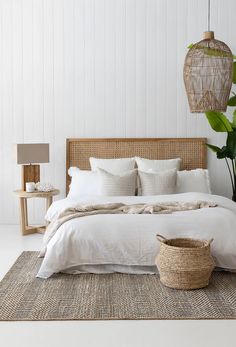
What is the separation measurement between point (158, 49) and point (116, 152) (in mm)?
1411

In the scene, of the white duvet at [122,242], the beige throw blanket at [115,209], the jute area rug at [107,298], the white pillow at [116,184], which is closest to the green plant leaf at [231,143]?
the white pillow at [116,184]

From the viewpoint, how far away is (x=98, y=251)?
443 centimetres

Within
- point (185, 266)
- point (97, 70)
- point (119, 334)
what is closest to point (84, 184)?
point (97, 70)

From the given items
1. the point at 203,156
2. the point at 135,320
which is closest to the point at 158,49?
the point at 203,156

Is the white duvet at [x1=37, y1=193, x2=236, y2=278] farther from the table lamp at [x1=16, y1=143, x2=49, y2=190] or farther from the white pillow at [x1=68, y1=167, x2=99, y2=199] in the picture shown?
the table lamp at [x1=16, y1=143, x2=49, y2=190]

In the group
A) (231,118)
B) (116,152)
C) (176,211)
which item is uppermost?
(231,118)

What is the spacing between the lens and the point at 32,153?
6.21 metres

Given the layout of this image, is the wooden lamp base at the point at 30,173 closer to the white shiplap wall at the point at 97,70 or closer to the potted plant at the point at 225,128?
the white shiplap wall at the point at 97,70

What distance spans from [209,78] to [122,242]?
157cm

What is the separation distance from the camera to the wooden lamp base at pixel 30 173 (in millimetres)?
6352

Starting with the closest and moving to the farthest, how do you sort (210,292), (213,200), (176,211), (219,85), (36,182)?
(210,292)
(219,85)
(176,211)
(213,200)
(36,182)

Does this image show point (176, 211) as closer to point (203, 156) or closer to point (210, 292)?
point (210, 292)

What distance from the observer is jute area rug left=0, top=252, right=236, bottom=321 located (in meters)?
3.49

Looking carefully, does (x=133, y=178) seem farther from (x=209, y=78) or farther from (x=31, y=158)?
(x=209, y=78)
